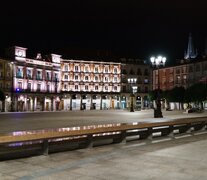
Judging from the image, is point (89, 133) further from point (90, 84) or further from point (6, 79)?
point (90, 84)

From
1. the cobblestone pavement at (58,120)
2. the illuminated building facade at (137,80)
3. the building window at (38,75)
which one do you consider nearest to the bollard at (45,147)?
the cobblestone pavement at (58,120)

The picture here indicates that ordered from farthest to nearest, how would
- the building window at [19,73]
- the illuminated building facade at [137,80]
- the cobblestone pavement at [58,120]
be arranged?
the illuminated building facade at [137,80]
the building window at [19,73]
the cobblestone pavement at [58,120]

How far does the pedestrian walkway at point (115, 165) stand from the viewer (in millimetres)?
8312

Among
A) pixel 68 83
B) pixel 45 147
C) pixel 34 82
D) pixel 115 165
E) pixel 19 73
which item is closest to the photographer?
pixel 115 165

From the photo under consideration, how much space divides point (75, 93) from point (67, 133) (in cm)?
9549

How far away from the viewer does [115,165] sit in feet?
31.7

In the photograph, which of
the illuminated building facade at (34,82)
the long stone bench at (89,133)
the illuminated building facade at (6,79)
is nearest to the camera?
the long stone bench at (89,133)

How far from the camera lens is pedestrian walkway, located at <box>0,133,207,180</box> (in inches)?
327

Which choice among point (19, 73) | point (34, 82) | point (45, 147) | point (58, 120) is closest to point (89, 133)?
point (45, 147)

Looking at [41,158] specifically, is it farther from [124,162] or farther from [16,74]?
[16,74]

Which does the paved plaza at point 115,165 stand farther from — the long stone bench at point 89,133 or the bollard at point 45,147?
the long stone bench at point 89,133

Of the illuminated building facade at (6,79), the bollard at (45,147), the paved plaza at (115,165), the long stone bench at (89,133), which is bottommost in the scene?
the paved plaza at (115,165)

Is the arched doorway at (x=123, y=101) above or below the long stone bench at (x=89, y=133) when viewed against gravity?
above

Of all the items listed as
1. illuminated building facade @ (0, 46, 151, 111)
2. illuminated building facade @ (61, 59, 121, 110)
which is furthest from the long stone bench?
illuminated building facade @ (61, 59, 121, 110)
